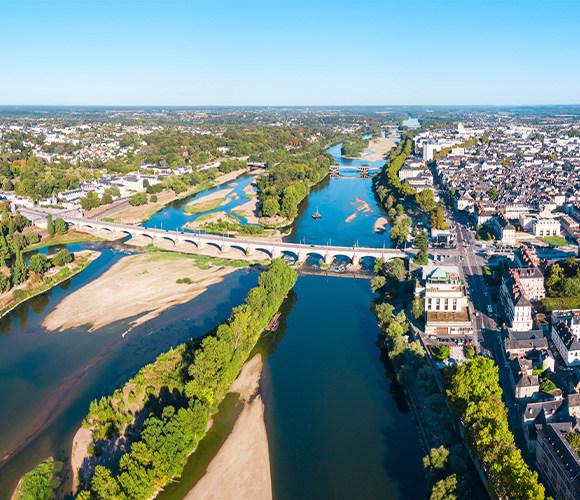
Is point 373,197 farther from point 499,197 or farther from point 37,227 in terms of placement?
point 37,227

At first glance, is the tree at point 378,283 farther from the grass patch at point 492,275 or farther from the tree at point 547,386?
the tree at point 547,386

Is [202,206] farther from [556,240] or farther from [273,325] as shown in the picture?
[556,240]

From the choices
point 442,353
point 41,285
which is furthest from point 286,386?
point 41,285

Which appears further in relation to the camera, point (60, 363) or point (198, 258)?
point (198, 258)

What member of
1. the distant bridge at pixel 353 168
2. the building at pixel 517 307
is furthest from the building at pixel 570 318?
the distant bridge at pixel 353 168

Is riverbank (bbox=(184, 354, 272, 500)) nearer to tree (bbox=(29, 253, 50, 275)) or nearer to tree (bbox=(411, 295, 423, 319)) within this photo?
tree (bbox=(411, 295, 423, 319))

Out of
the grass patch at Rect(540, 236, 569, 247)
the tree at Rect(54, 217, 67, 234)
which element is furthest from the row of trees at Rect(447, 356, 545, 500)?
the tree at Rect(54, 217, 67, 234)
